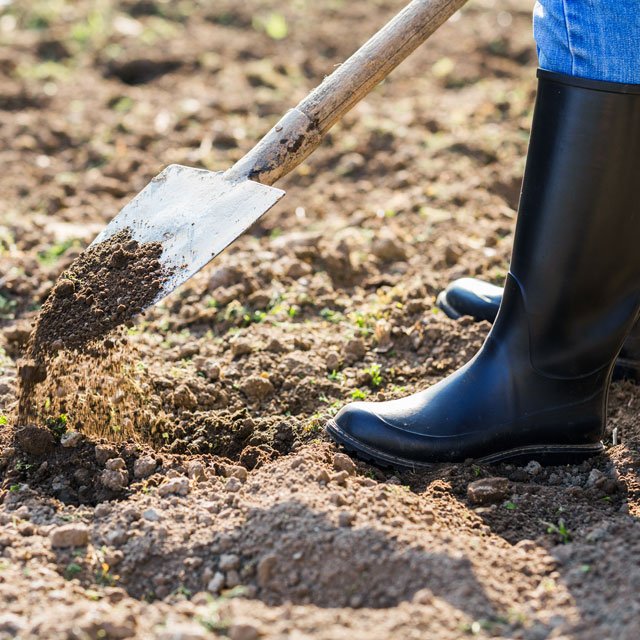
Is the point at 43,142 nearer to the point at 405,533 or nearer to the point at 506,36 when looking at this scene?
the point at 506,36

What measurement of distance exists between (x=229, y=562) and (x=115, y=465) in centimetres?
49

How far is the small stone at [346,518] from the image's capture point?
184 cm

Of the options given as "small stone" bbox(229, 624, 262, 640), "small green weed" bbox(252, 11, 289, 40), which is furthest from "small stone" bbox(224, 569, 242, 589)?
"small green weed" bbox(252, 11, 289, 40)

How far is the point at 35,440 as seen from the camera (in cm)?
222

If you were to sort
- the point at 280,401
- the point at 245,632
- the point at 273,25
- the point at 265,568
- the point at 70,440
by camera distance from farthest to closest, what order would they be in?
the point at 273,25 → the point at 280,401 → the point at 70,440 → the point at 265,568 → the point at 245,632

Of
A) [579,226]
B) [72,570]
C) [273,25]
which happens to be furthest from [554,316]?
[273,25]

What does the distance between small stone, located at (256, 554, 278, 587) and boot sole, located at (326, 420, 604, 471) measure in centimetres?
50

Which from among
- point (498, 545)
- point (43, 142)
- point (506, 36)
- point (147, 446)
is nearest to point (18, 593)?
point (147, 446)

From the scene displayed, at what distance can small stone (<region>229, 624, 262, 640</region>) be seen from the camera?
1556 millimetres

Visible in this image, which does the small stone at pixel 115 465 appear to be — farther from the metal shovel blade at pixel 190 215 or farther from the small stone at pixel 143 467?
the metal shovel blade at pixel 190 215

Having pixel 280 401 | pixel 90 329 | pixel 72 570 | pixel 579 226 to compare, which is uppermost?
pixel 579 226

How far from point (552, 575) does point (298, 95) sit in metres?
3.62

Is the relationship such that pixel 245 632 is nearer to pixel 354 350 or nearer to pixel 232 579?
pixel 232 579

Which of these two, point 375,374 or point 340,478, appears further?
point 375,374
